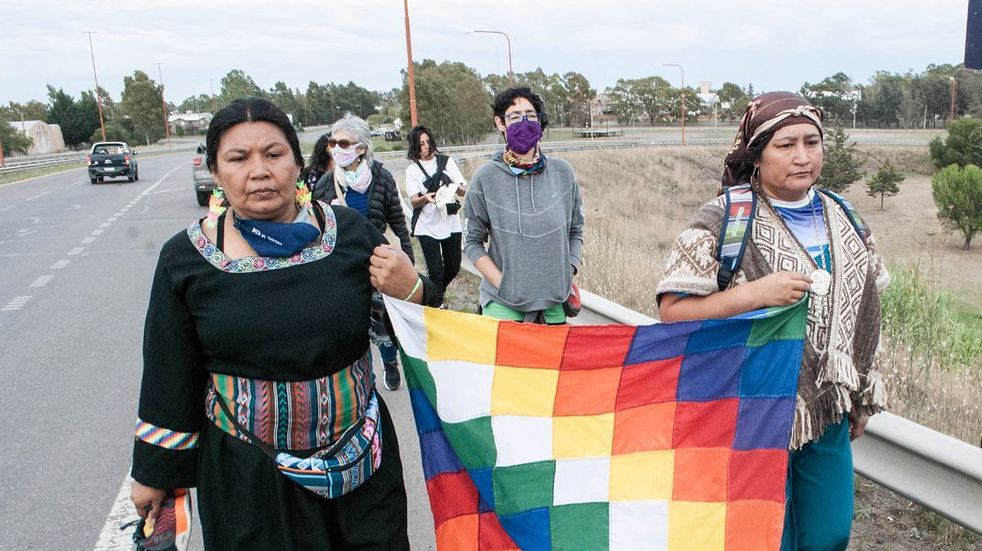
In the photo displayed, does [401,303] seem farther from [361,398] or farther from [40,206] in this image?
[40,206]

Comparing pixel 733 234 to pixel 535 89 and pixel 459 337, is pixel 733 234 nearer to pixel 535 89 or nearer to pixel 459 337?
pixel 459 337

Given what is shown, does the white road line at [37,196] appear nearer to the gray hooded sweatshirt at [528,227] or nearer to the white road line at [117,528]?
the white road line at [117,528]

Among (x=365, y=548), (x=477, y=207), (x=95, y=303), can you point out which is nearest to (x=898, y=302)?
(x=477, y=207)

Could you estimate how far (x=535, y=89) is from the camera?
2340 inches

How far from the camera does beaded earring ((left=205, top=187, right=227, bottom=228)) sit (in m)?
2.49

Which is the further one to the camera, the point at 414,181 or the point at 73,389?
the point at 414,181

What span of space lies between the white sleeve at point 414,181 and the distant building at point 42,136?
8480 centimetres

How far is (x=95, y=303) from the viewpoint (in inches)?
385

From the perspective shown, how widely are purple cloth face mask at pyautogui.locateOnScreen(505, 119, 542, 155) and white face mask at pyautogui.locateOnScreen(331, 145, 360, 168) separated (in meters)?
2.26

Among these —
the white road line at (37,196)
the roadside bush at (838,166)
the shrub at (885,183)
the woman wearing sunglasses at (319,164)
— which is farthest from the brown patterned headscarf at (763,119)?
the shrub at (885,183)

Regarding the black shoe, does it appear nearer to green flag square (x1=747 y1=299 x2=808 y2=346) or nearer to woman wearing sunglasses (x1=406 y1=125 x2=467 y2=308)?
woman wearing sunglasses (x1=406 y1=125 x2=467 y2=308)

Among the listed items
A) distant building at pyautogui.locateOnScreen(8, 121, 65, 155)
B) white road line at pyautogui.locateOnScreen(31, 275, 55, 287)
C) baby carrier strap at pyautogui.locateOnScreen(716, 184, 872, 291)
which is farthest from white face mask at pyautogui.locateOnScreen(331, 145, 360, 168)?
distant building at pyautogui.locateOnScreen(8, 121, 65, 155)

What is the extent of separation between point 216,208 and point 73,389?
478 centimetres

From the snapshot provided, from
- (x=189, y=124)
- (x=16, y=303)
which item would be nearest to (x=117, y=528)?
(x=16, y=303)
